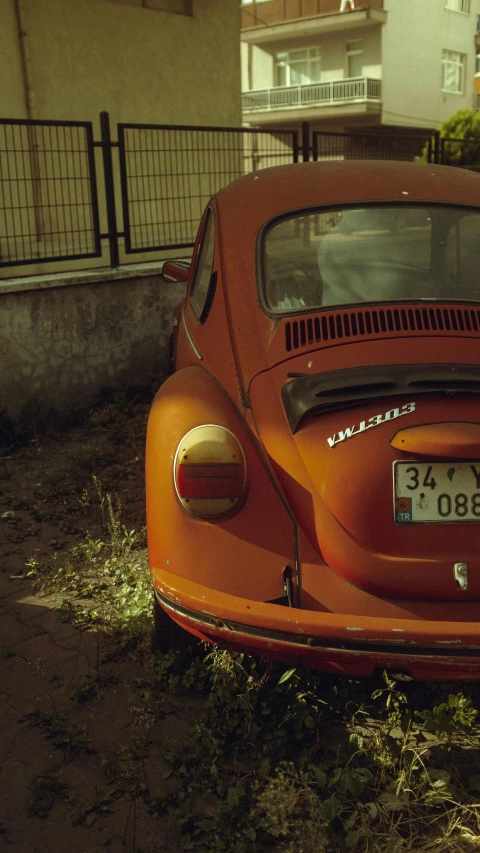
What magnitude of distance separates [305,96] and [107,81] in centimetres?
2502

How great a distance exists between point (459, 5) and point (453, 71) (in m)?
3.09

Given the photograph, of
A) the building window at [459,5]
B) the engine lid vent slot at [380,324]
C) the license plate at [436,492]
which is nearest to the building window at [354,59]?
the building window at [459,5]

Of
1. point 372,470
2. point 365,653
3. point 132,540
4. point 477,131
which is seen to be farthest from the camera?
point 477,131

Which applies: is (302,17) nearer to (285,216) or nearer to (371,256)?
(285,216)

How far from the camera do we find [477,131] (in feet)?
90.0

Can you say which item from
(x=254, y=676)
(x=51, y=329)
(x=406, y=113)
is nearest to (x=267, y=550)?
(x=254, y=676)

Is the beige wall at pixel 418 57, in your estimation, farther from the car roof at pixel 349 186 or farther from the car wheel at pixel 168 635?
the car wheel at pixel 168 635

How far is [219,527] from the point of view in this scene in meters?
2.74

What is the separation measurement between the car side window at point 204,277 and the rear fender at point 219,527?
82 centimetres

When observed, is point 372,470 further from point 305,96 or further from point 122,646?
point 305,96

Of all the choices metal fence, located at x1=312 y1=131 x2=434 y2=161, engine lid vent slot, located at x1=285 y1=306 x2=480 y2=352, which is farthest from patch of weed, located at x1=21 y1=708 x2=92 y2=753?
metal fence, located at x1=312 y1=131 x2=434 y2=161

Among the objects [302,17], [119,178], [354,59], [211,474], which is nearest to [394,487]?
[211,474]

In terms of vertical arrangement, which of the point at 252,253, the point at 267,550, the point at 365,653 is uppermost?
the point at 252,253

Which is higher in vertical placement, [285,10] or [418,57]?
[285,10]
